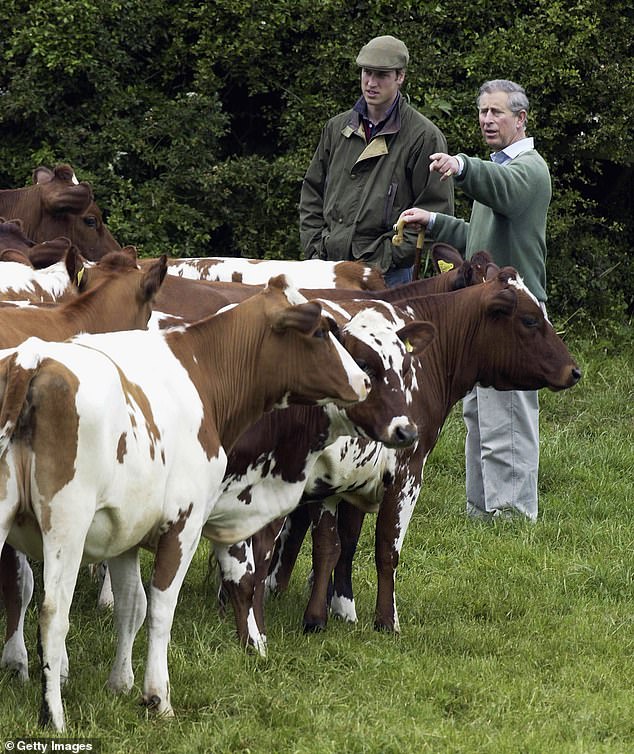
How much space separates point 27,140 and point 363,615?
7646 millimetres

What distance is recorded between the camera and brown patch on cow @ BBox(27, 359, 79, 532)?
15.5 ft

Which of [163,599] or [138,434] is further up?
[138,434]

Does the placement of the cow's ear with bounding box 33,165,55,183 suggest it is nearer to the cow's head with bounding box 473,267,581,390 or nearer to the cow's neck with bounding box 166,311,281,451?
the cow's head with bounding box 473,267,581,390

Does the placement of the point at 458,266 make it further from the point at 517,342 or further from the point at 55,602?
the point at 55,602

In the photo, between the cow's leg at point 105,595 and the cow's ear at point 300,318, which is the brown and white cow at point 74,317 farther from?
the cow's leg at point 105,595

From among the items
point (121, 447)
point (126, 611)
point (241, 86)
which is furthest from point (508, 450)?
point (241, 86)

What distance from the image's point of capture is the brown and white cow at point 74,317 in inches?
230

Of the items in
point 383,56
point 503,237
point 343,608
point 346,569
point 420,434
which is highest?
point 383,56

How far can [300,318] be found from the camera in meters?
5.69

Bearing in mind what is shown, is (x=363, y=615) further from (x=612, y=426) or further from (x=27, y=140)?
(x=27, y=140)

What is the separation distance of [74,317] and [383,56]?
3.57 meters

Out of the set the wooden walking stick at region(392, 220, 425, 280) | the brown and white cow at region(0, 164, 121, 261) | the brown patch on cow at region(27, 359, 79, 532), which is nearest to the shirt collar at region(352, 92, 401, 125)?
the wooden walking stick at region(392, 220, 425, 280)

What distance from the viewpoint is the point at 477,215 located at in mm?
9102

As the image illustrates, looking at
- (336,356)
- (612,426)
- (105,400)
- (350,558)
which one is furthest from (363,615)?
(612,426)
